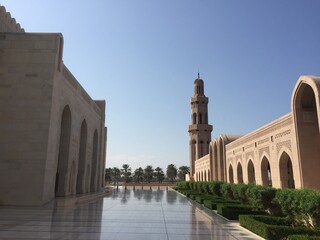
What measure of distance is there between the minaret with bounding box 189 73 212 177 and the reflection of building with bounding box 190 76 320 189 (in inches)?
843

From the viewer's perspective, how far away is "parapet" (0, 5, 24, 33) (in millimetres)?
15364

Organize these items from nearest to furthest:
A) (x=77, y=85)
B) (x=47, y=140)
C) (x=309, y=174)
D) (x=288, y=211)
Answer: (x=288, y=211) → (x=309, y=174) → (x=47, y=140) → (x=77, y=85)

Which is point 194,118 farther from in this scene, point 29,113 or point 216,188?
point 29,113

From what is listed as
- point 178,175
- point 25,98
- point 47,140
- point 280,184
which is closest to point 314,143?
point 280,184

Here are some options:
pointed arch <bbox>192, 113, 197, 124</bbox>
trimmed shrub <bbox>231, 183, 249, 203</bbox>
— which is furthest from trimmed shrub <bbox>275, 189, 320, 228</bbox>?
pointed arch <bbox>192, 113, 197, 124</bbox>

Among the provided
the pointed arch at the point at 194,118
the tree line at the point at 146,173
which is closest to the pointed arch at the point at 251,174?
the pointed arch at the point at 194,118

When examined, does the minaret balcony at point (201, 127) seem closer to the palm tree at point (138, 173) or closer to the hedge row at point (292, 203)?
the palm tree at point (138, 173)

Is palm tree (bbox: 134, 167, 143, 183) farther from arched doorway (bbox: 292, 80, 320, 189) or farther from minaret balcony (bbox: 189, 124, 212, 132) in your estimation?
arched doorway (bbox: 292, 80, 320, 189)

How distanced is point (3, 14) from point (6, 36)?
353 cm

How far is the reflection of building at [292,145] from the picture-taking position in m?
10.8

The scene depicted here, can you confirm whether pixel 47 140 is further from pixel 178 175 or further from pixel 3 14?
pixel 178 175

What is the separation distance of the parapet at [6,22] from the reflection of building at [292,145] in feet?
49.9

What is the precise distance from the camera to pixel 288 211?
7887mm

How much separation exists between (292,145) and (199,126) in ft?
97.7
